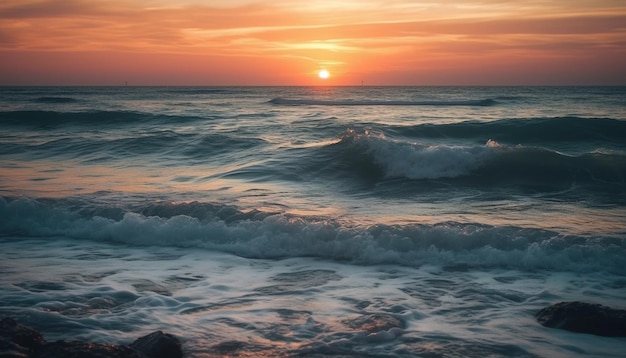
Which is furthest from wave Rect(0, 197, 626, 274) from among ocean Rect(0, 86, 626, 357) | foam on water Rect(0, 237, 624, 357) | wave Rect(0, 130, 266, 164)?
wave Rect(0, 130, 266, 164)

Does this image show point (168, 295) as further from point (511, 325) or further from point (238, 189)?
point (238, 189)

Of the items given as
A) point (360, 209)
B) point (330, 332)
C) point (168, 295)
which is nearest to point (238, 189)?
point (360, 209)

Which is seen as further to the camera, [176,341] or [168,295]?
[168,295]

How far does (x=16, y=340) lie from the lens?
392cm

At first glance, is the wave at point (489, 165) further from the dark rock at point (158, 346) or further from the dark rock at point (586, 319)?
the dark rock at point (158, 346)

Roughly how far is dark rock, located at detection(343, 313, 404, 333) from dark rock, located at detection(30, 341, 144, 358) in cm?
200

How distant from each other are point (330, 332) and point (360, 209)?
532 centimetres

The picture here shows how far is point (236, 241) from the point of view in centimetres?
848

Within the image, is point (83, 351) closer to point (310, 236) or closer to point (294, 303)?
point (294, 303)

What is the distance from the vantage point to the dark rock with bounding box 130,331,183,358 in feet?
14.1

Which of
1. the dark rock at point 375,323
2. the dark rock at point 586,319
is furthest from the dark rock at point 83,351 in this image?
the dark rock at point 586,319

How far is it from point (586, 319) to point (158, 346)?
356cm

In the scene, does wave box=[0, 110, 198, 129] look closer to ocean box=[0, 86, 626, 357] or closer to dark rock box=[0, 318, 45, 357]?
ocean box=[0, 86, 626, 357]

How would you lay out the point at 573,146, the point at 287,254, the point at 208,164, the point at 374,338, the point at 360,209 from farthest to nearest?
the point at 573,146 < the point at 208,164 < the point at 360,209 < the point at 287,254 < the point at 374,338
